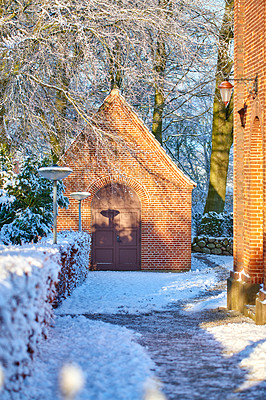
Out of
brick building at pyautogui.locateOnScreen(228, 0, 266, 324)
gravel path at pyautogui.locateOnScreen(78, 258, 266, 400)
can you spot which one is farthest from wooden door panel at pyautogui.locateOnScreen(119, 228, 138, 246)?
brick building at pyautogui.locateOnScreen(228, 0, 266, 324)

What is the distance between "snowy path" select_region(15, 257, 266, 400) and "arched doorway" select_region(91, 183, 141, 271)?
6.59 meters

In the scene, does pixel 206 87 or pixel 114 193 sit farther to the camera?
pixel 206 87

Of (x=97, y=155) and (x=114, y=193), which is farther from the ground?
(x=97, y=155)

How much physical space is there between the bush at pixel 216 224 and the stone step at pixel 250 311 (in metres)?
14.6

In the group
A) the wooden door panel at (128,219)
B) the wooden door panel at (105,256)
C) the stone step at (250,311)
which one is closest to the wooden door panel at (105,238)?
the wooden door panel at (105,256)

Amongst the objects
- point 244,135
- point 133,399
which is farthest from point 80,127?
point 133,399

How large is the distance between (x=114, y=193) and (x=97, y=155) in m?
1.46

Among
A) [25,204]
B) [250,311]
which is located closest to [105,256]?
[25,204]

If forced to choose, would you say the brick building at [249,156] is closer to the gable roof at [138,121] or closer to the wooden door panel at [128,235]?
the gable roof at [138,121]

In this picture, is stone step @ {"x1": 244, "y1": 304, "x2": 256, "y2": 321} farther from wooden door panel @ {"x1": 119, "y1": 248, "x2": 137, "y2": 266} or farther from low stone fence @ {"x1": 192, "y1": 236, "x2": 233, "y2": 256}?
low stone fence @ {"x1": 192, "y1": 236, "x2": 233, "y2": 256}

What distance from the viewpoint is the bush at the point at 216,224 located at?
79.9 ft

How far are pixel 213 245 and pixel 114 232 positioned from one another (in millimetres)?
7103

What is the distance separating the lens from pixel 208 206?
24859 mm

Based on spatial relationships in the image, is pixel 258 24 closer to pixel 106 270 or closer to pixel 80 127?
pixel 80 127
